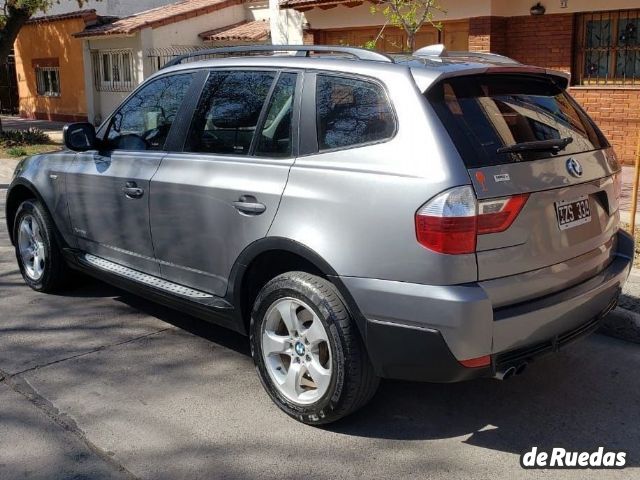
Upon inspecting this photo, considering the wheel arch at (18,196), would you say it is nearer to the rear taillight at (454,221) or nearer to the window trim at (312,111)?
the window trim at (312,111)

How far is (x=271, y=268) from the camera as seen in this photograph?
3.92 metres

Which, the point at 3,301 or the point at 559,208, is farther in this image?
the point at 3,301

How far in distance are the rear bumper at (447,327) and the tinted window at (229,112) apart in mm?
1226

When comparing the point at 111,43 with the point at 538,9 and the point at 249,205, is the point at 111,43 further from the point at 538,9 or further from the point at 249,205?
the point at 249,205

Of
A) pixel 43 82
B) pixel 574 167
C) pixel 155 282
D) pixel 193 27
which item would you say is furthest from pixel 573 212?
pixel 43 82

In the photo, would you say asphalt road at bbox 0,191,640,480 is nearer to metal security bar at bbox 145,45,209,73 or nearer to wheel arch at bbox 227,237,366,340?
wheel arch at bbox 227,237,366,340

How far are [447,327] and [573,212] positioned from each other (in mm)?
960

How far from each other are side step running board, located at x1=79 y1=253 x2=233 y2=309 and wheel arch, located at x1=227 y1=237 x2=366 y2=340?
111mm

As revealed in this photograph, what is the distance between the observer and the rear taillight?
3088 millimetres

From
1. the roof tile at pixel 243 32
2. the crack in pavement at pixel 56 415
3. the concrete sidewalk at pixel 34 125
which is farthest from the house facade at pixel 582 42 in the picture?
the concrete sidewalk at pixel 34 125

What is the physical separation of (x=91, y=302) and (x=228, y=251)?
216 centimetres

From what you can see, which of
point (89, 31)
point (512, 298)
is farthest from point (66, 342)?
point (89, 31)

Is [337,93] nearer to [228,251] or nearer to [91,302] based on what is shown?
[228,251]

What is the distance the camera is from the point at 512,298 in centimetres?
323
